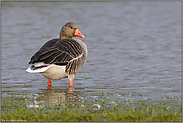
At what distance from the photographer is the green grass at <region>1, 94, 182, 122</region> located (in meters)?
7.63

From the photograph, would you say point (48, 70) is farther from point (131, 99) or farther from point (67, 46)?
point (131, 99)

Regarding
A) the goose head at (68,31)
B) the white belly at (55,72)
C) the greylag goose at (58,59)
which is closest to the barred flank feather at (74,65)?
the greylag goose at (58,59)

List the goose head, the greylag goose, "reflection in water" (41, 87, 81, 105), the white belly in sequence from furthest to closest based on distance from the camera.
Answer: the goose head
the white belly
the greylag goose
"reflection in water" (41, 87, 81, 105)

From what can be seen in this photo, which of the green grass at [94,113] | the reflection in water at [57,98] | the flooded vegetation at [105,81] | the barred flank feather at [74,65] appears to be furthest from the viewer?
the barred flank feather at [74,65]

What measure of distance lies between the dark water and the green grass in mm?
1293

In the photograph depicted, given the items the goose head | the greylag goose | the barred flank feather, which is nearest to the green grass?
the greylag goose

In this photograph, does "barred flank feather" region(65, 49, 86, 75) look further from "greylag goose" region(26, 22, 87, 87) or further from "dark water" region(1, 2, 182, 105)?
"dark water" region(1, 2, 182, 105)

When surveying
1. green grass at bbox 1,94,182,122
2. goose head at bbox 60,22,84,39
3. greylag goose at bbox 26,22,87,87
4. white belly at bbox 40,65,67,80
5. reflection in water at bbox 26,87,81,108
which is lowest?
green grass at bbox 1,94,182,122

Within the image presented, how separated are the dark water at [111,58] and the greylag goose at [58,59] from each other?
68 cm

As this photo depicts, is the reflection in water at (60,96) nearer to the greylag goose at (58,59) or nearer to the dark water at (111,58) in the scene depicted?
the dark water at (111,58)

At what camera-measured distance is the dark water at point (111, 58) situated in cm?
1121

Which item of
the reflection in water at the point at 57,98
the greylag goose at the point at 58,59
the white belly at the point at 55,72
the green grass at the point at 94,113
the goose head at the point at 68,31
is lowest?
the green grass at the point at 94,113

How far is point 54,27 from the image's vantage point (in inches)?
1128

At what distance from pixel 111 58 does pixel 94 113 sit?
9011 mm
